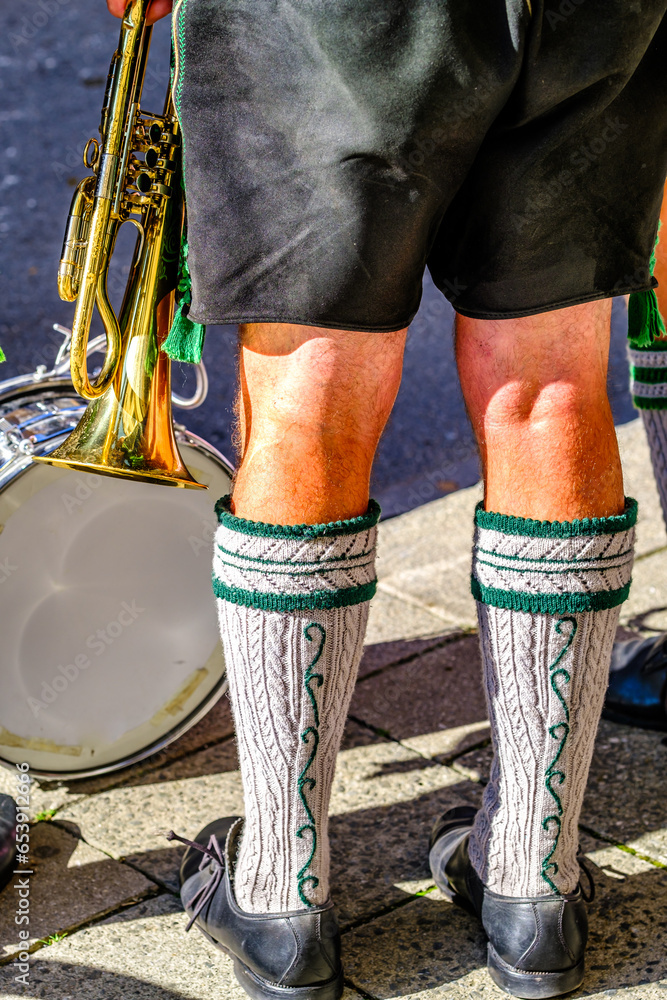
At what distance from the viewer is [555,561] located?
1.22 meters

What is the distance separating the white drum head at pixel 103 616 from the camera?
165 cm

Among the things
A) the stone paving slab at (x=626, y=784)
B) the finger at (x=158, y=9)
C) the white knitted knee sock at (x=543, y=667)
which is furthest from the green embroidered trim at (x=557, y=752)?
the finger at (x=158, y=9)

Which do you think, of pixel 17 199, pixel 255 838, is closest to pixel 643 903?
pixel 255 838

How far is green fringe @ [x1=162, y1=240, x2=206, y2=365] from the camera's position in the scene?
1.24 metres

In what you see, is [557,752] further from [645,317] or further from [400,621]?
[400,621]

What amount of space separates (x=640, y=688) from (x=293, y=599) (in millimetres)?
951

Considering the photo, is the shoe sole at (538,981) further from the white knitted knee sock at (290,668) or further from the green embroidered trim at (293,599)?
the green embroidered trim at (293,599)

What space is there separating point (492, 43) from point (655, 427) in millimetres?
893

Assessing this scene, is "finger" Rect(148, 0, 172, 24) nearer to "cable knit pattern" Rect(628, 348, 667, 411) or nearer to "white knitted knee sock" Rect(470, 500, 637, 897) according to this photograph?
"white knitted knee sock" Rect(470, 500, 637, 897)

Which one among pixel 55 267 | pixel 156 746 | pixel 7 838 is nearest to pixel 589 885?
pixel 156 746

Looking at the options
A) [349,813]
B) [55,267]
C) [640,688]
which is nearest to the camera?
[349,813]

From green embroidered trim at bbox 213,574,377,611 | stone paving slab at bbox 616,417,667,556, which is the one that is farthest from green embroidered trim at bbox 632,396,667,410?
green embroidered trim at bbox 213,574,377,611

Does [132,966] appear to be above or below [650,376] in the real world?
below

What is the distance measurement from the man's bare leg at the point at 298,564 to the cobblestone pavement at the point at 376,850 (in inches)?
8.2
